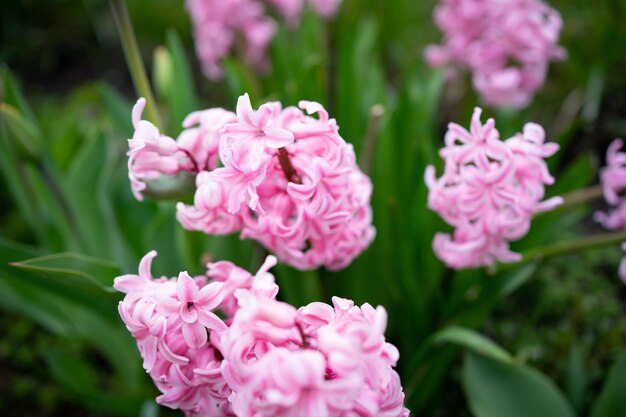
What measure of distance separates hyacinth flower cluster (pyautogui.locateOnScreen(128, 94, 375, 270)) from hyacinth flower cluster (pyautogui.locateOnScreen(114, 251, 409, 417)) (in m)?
0.08

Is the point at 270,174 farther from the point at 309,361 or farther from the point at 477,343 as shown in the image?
the point at 477,343

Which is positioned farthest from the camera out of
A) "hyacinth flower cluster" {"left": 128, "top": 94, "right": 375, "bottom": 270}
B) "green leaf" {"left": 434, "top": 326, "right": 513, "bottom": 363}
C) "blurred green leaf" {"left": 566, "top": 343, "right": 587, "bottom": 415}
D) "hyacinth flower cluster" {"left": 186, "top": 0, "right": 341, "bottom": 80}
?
"hyacinth flower cluster" {"left": 186, "top": 0, "right": 341, "bottom": 80}

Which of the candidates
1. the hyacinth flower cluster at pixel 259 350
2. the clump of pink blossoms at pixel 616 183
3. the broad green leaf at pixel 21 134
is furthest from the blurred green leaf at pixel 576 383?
the broad green leaf at pixel 21 134

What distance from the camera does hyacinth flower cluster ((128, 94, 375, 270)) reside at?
637 millimetres

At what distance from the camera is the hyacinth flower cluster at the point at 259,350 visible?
0.48 metres

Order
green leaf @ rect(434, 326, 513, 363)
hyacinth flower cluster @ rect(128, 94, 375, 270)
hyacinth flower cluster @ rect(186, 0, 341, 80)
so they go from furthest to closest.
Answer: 1. hyacinth flower cluster @ rect(186, 0, 341, 80)
2. green leaf @ rect(434, 326, 513, 363)
3. hyacinth flower cluster @ rect(128, 94, 375, 270)

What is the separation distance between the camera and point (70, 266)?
0.93 meters

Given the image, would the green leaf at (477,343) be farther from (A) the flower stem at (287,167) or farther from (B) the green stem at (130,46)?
(B) the green stem at (130,46)

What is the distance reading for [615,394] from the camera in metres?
1.02

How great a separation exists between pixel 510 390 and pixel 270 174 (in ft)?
1.93

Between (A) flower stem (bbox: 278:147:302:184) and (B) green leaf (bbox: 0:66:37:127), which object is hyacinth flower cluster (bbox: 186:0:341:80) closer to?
(B) green leaf (bbox: 0:66:37:127)

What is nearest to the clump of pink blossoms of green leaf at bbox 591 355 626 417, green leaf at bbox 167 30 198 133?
green leaf at bbox 591 355 626 417

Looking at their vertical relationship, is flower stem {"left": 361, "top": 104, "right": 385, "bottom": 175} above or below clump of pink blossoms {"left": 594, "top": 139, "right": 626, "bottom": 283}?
above

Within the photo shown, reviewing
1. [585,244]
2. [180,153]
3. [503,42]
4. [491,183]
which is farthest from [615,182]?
[180,153]
